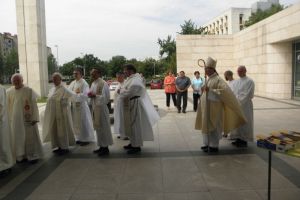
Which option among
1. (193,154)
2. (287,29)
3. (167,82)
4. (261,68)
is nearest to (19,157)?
(193,154)

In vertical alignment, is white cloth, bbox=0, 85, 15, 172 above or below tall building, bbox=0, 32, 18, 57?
below

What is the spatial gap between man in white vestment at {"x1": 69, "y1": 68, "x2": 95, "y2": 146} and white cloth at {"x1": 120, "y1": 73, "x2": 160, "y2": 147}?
5.47 feet

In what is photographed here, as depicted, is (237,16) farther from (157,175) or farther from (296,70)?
(157,175)

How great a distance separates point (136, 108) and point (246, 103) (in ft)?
8.33

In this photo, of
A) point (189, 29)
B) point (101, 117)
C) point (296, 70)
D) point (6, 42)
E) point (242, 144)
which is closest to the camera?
point (101, 117)

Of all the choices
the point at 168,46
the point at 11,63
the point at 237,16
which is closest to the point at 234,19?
the point at 237,16

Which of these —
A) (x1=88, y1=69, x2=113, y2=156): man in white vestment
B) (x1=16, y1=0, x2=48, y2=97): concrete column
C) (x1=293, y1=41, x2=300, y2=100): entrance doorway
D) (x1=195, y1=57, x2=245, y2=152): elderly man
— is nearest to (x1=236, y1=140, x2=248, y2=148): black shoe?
(x1=195, y1=57, x2=245, y2=152): elderly man

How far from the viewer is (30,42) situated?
23859 millimetres

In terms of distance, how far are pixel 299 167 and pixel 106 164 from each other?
3.50m

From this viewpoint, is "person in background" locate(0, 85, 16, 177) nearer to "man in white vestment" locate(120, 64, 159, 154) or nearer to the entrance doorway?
"man in white vestment" locate(120, 64, 159, 154)

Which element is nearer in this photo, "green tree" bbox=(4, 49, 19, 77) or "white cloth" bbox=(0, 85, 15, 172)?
"white cloth" bbox=(0, 85, 15, 172)

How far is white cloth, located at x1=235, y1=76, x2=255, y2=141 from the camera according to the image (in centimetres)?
802

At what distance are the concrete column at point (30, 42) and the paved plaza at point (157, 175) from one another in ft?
54.7

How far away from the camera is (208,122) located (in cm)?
739
